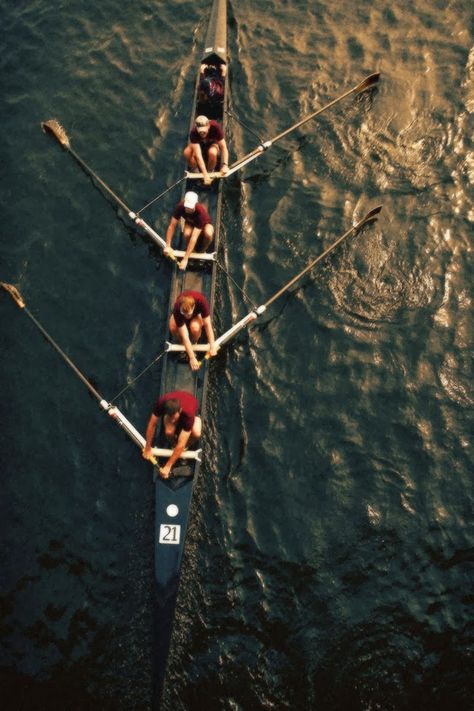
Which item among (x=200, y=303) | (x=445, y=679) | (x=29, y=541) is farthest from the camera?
(x=200, y=303)

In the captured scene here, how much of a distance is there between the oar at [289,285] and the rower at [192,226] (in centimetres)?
179

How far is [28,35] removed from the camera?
53.3 ft

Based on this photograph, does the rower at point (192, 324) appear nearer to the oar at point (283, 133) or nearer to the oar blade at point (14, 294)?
the oar blade at point (14, 294)

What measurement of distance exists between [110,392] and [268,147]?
704 centimetres

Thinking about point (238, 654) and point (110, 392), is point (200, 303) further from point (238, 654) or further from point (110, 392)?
point (238, 654)

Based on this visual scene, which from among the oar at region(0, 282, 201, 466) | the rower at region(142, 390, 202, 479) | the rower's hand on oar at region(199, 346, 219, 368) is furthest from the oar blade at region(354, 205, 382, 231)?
the oar at region(0, 282, 201, 466)

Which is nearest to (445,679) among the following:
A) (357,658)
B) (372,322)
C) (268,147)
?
(357,658)

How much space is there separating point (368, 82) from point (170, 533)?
1208cm

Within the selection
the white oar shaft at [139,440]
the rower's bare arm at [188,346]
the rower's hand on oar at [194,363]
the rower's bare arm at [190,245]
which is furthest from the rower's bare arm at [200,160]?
the white oar shaft at [139,440]

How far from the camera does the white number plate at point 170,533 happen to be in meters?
8.71

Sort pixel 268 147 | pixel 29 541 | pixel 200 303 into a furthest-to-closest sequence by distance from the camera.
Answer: pixel 268 147
pixel 200 303
pixel 29 541

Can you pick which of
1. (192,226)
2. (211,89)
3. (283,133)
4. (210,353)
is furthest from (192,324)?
(211,89)

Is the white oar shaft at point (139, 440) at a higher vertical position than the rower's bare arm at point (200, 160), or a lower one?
lower

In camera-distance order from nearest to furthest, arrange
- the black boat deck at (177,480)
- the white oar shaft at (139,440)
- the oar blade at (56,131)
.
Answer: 1. the black boat deck at (177,480)
2. the white oar shaft at (139,440)
3. the oar blade at (56,131)
